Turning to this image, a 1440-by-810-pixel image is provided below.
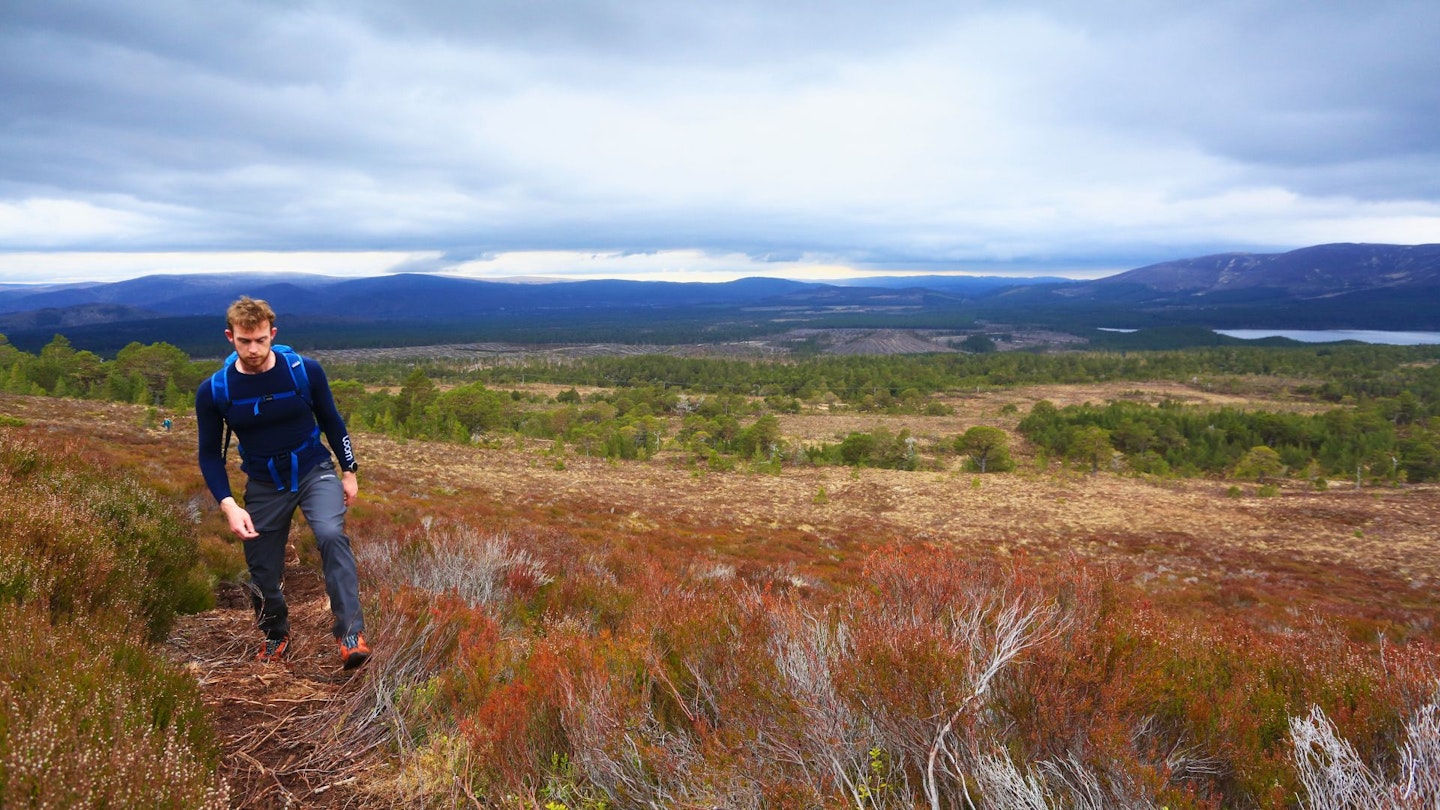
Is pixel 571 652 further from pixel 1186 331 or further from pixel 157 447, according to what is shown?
pixel 1186 331

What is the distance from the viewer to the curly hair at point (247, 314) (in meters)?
3.18

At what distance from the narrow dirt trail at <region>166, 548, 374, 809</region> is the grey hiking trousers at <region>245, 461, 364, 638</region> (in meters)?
0.24

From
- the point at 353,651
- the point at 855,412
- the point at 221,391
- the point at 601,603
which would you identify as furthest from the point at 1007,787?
the point at 855,412

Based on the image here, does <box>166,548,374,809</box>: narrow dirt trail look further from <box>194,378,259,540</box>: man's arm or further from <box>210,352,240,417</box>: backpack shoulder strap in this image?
<box>210,352,240,417</box>: backpack shoulder strap

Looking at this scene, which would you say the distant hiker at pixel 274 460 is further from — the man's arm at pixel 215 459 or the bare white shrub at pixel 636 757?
the bare white shrub at pixel 636 757

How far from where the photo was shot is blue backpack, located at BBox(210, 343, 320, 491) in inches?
129

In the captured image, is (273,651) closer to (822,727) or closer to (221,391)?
(221,391)

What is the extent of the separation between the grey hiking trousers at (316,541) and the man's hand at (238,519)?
16cm

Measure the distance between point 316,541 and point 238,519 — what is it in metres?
0.37

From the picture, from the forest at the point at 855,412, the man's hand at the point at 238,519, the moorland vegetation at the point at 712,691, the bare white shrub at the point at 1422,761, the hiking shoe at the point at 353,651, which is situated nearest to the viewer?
the bare white shrub at the point at 1422,761

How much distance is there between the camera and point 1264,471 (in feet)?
142

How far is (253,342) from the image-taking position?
3201 mm

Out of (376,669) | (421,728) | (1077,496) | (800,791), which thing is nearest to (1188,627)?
(800,791)

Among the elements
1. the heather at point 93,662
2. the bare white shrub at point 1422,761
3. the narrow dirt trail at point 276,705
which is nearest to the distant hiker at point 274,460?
the narrow dirt trail at point 276,705
